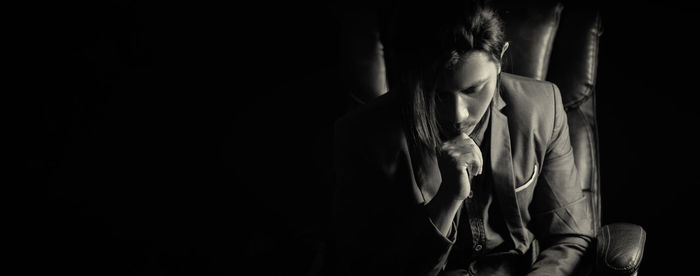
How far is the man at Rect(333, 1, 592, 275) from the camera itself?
1.31m

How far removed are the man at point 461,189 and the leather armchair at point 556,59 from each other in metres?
0.16

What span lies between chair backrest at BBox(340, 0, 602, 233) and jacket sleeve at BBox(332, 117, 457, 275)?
297 mm

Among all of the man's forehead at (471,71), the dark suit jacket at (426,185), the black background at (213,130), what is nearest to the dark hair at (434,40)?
the man's forehead at (471,71)

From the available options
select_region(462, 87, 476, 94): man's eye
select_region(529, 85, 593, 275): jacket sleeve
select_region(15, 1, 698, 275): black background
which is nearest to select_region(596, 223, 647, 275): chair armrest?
select_region(529, 85, 593, 275): jacket sleeve

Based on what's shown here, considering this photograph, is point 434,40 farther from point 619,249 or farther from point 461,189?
point 619,249

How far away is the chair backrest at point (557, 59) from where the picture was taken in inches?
61.4

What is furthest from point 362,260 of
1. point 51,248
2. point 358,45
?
point 51,248

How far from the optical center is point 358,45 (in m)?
1.65

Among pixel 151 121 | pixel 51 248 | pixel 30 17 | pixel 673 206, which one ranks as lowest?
pixel 51 248

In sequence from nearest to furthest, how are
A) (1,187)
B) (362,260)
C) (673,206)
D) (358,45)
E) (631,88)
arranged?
(362,260) → (358,45) → (631,88) → (673,206) → (1,187)

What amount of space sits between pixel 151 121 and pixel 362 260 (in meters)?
1.24

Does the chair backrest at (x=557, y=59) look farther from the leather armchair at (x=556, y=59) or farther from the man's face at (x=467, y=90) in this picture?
the man's face at (x=467, y=90)

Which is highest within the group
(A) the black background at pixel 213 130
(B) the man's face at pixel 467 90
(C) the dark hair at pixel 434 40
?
(C) the dark hair at pixel 434 40

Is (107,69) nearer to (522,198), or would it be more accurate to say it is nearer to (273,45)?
(273,45)
